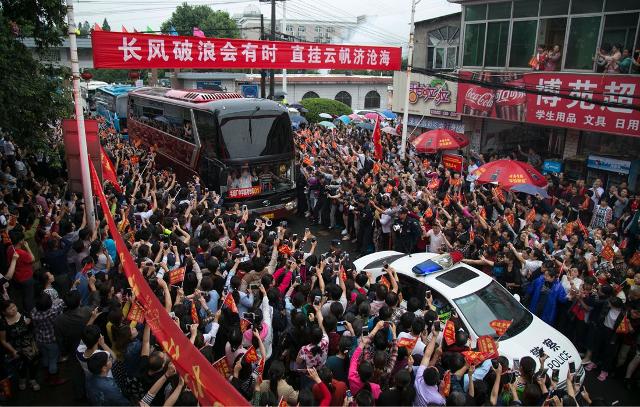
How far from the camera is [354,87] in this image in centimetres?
4256

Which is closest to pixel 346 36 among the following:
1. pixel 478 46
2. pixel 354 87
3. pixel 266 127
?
pixel 354 87

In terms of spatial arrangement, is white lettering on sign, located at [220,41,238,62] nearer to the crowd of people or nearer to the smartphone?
the crowd of people

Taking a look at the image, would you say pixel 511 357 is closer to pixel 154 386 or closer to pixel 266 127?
pixel 154 386

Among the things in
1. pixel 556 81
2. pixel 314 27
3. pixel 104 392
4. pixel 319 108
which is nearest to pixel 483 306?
pixel 104 392

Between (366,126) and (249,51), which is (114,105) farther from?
(249,51)

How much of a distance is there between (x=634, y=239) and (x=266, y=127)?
8.45m

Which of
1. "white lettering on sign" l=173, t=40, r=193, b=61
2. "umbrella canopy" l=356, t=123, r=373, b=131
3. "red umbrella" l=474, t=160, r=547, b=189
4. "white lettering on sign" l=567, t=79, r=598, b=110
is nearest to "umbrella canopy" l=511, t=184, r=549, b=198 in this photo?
"red umbrella" l=474, t=160, r=547, b=189

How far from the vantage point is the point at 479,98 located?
16.5 metres

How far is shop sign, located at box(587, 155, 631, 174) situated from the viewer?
41.5 feet

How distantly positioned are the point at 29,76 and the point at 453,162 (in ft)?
33.9

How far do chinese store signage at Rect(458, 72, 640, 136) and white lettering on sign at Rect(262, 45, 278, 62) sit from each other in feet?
19.7

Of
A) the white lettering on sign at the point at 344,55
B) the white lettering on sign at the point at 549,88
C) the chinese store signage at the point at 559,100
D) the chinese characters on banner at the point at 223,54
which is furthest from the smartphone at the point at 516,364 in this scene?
the white lettering on sign at the point at 344,55

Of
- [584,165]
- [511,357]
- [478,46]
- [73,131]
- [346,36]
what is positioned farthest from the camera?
[346,36]

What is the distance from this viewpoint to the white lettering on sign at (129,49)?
35.1 ft
